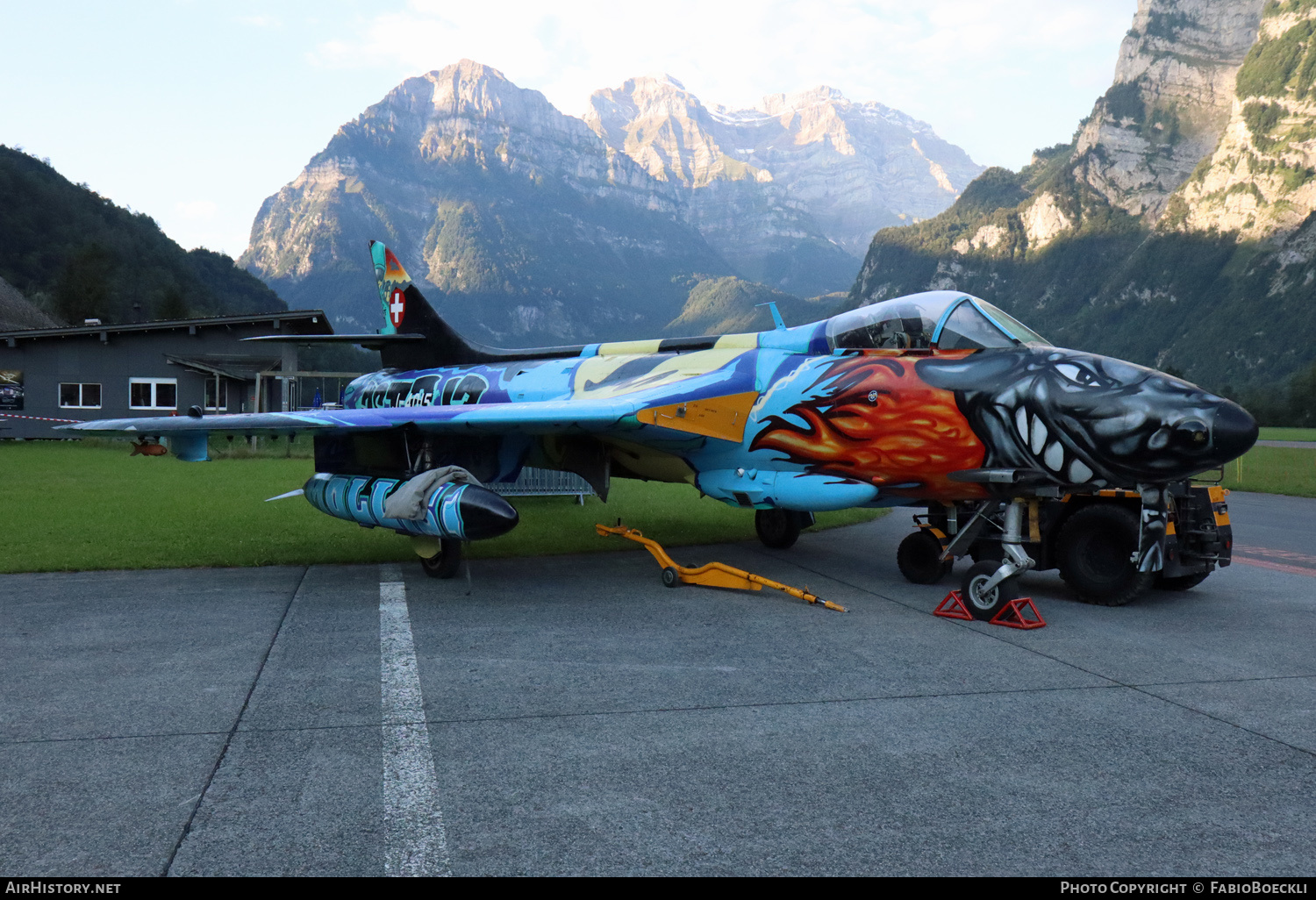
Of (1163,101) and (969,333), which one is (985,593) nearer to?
(969,333)

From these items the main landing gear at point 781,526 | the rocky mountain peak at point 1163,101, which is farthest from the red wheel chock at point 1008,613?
the rocky mountain peak at point 1163,101

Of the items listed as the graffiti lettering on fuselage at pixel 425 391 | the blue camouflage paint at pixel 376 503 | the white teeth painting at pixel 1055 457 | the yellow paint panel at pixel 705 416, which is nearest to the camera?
the white teeth painting at pixel 1055 457

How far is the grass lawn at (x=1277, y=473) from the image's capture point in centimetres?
2069

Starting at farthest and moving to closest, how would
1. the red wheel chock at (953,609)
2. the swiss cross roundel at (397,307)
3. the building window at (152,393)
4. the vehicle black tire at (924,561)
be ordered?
the building window at (152,393)
the swiss cross roundel at (397,307)
the vehicle black tire at (924,561)
the red wheel chock at (953,609)

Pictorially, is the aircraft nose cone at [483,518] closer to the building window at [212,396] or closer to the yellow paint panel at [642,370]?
the yellow paint panel at [642,370]

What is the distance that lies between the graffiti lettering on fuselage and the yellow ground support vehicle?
19.8 feet

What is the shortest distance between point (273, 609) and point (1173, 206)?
169631 millimetres

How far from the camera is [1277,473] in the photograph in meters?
24.7

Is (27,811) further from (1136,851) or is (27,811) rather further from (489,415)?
(489,415)

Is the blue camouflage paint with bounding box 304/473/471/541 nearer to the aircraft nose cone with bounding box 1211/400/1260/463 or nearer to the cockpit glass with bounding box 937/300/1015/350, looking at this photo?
the cockpit glass with bounding box 937/300/1015/350

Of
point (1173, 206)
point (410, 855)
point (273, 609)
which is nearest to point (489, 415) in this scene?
point (273, 609)

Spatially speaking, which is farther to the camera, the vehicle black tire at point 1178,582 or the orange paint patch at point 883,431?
the vehicle black tire at point 1178,582

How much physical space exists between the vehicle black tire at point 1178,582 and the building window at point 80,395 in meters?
34.0

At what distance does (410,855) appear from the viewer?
3.03 meters
